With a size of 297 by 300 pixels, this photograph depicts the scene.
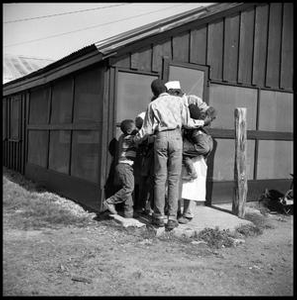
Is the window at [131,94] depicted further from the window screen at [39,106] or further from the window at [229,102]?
the window screen at [39,106]

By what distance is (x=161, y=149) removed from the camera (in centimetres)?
581

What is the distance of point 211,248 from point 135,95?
304cm

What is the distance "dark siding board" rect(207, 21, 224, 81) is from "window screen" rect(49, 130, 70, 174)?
130 inches

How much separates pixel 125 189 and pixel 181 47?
2.96 meters

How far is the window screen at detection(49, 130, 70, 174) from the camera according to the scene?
8.68 meters

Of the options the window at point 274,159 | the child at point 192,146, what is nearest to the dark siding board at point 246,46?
the window at point 274,159

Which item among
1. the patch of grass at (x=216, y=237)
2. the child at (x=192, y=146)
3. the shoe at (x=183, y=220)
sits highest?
the child at (x=192, y=146)

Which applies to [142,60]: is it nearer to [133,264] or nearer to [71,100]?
[71,100]

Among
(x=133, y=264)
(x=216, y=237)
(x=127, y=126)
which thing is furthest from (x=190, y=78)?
(x=133, y=264)

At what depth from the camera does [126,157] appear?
6539mm

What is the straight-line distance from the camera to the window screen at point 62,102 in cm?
860

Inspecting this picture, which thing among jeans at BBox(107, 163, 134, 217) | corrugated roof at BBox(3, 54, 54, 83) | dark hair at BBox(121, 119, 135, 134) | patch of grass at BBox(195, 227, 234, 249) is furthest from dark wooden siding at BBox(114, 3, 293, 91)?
corrugated roof at BBox(3, 54, 54, 83)

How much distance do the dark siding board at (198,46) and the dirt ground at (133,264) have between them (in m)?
3.55

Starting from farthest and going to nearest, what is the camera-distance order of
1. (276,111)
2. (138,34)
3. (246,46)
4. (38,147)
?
(38,147)
(276,111)
(246,46)
(138,34)
